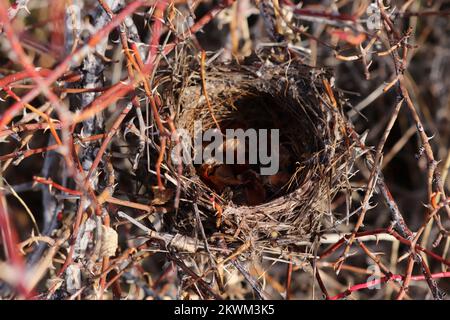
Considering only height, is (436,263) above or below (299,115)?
below

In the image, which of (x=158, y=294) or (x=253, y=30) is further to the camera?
(x=253, y=30)

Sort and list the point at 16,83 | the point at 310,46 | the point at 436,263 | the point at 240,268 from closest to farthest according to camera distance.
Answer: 1. the point at 240,268
2. the point at 16,83
3. the point at 310,46
4. the point at 436,263

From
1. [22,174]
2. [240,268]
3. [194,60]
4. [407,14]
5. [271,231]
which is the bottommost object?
[240,268]

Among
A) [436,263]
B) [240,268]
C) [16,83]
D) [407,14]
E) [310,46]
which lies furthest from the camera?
[436,263]

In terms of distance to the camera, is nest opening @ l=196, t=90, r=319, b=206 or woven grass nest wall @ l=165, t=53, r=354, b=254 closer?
woven grass nest wall @ l=165, t=53, r=354, b=254

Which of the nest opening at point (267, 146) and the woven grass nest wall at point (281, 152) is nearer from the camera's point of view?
the woven grass nest wall at point (281, 152)
